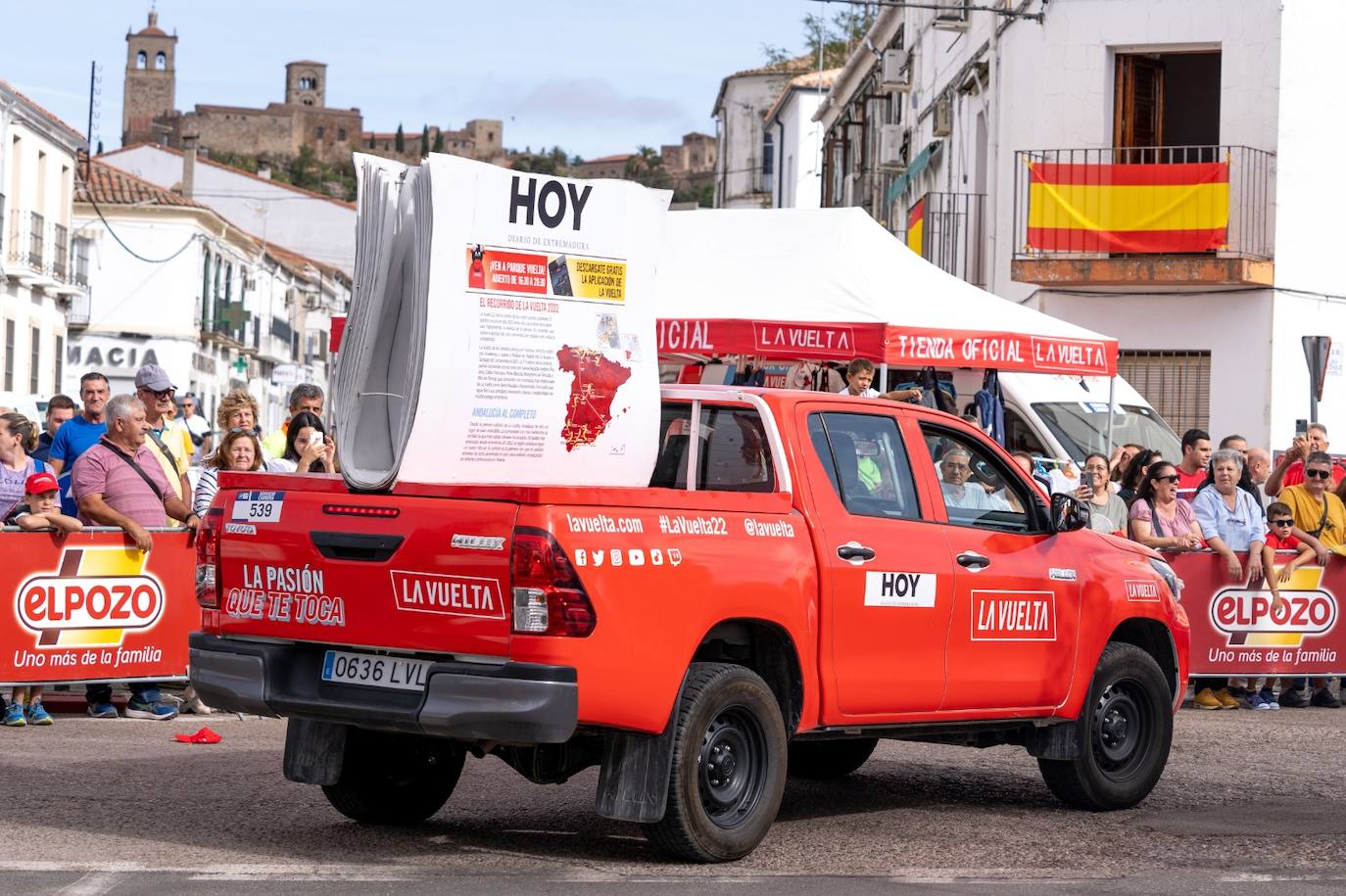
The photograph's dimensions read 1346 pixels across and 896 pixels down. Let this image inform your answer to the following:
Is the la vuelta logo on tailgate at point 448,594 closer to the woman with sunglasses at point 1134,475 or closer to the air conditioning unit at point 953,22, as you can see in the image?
the woman with sunglasses at point 1134,475

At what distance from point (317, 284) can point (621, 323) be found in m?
78.8

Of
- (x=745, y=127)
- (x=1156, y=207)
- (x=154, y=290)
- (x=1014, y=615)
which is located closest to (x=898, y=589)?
(x=1014, y=615)

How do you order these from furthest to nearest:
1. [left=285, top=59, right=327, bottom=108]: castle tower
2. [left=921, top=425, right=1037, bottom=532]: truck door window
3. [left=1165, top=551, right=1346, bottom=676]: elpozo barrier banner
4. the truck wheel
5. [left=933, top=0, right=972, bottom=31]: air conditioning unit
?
1. [left=285, top=59, right=327, bottom=108]: castle tower
2. [left=933, top=0, right=972, bottom=31]: air conditioning unit
3. [left=1165, top=551, right=1346, bottom=676]: elpozo barrier banner
4. [left=921, top=425, right=1037, bottom=532]: truck door window
5. the truck wheel

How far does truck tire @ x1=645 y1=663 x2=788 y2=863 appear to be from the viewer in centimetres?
755

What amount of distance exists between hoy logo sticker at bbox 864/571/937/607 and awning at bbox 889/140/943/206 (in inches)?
964

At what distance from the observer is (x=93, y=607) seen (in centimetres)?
1231

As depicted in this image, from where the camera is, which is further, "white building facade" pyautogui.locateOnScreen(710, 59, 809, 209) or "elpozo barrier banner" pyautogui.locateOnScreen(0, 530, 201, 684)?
"white building facade" pyautogui.locateOnScreen(710, 59, 809, 209)

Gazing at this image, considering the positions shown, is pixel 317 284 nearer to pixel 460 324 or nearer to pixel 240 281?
pixel 240 281

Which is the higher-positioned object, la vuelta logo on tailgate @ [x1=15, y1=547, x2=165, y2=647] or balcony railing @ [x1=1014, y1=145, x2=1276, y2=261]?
balcony railing @ [x1=1014, y1=145, x2=1276, y2=261]

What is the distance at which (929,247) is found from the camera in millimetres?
30141

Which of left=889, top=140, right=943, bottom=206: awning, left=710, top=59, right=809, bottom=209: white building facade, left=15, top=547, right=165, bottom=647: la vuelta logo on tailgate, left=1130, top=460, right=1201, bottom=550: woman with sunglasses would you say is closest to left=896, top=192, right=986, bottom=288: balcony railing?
left=889, top=140, right=943, bottom=206: awning

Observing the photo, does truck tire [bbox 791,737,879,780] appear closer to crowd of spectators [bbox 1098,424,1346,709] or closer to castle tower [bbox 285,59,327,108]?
crowd of spectators [bbox 1098,424,1346,709]

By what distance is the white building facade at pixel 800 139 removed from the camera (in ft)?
197

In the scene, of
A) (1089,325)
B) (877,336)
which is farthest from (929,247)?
(877,336)
